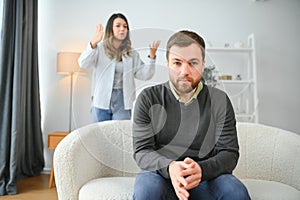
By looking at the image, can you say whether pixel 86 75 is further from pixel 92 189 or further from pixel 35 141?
pixel 35 141

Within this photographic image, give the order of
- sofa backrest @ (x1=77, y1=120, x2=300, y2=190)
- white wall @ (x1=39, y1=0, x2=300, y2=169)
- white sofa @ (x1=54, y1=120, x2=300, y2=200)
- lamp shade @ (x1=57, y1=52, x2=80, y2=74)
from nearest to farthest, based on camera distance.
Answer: white sofa @ (x1=54, y1=120, x2=300, y2=200), sofa backrest @ (x1=77, y1=120, x2=300, y2=190), lamp shade @ (x1=57, y1=52, x2=80, y2=74), white wall @ (x1=39, y1=0, x2=300, y2=169)

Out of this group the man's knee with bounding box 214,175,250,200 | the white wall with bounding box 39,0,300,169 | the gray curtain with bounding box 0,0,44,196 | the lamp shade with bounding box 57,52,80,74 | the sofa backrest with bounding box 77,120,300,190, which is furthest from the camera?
the white wall with bounding box 39,0,300,169

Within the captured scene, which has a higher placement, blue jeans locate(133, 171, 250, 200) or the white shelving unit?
the white shelving unit

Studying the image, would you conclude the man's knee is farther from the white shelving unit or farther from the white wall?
the white wall

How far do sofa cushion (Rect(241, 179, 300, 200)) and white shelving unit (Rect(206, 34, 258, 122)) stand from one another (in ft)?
5.04

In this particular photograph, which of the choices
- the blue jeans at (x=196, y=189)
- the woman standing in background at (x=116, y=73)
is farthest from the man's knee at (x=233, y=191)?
the woman standing in background at (x=116, y=73)

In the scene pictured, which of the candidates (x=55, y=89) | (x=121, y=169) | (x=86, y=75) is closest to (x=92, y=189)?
(x=121, y=169)

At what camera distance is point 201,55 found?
1.01m

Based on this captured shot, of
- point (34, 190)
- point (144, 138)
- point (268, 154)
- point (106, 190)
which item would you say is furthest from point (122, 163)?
point (34, 190)

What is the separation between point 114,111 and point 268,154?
0.75 meters

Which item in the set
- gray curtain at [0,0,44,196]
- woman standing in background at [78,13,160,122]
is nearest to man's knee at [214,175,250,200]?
woman standing in background at [78,13,160,122]

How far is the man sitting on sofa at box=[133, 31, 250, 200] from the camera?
1.00 metres

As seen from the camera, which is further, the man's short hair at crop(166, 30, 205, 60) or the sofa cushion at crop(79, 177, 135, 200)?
the sofa cushion at crop(79, 177, 135, 200)

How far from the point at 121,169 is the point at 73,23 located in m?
2.09
